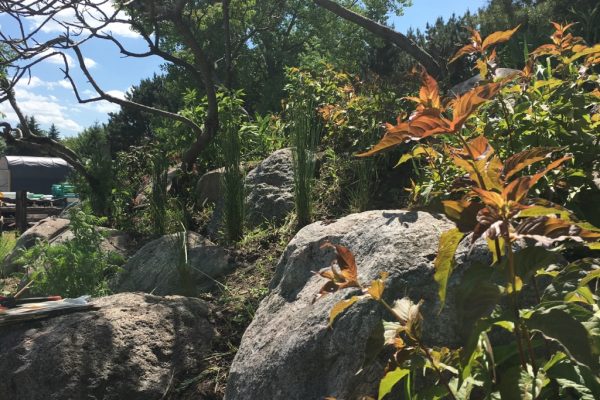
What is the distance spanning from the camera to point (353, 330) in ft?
6.91

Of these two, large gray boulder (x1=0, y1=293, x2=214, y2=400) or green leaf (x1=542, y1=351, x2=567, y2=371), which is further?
large gray boulder (x1=0, y1=293, x2=214, y2=400)

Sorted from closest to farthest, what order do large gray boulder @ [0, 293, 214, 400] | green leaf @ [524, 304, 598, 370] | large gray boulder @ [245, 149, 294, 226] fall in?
1. green leaf @ [524, 304, 598, 370]
2. large gray boulder @ [0, 293, 214, 400]
3. large gray boulder @ [245, 149, 294, 226]

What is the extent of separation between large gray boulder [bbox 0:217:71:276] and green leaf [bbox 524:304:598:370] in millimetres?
7161

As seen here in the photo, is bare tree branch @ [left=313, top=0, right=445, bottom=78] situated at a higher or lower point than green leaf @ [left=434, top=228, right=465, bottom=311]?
higher

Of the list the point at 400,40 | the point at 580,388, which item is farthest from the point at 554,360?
the point at 400,40

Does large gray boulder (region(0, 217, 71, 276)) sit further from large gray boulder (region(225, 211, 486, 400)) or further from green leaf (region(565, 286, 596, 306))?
green leaf (region(565, 286, 596, 306))

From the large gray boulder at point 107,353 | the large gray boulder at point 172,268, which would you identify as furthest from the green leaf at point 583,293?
the large gray boulder at point 172,268

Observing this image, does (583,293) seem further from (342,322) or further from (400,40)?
(400,40)

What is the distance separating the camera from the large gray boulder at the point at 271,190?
5.03 metres

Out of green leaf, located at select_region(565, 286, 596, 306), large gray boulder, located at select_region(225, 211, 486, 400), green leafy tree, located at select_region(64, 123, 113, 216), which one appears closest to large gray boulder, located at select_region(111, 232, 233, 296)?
large gray boulder, located at select_region(225, 211, 486, 400)

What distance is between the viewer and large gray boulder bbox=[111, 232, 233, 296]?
4.43 metres

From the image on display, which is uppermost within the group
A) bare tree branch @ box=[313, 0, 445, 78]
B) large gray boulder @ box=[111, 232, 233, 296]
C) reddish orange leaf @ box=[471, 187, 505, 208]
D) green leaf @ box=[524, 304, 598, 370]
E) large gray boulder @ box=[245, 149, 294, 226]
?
bare tree branch @ box=[313, 0, 445, 78]

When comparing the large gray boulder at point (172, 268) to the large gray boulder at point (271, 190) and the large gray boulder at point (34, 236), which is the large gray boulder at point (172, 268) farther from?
the large gray boulder at point (34, 236)

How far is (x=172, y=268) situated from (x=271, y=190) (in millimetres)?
1103
